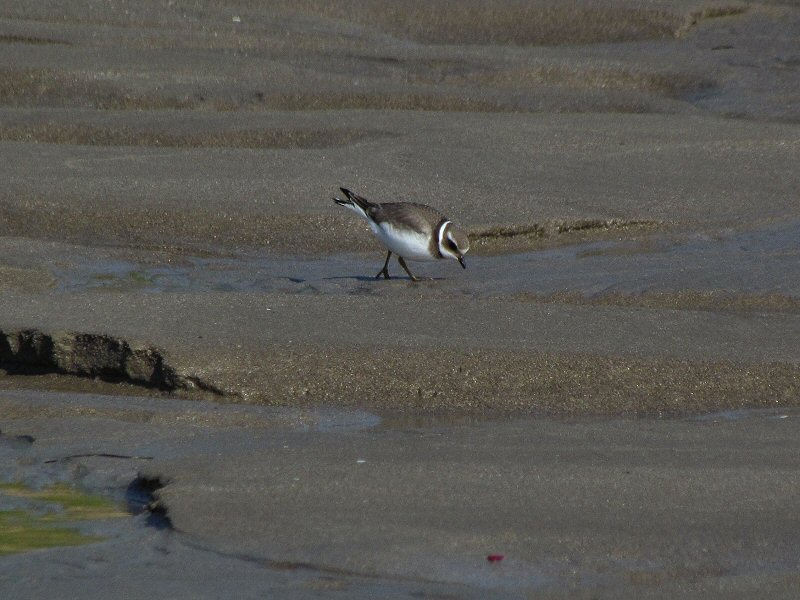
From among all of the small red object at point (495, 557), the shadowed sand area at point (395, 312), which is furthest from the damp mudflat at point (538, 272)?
the small red object at point (495, 557)

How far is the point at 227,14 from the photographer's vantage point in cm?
A: 1287

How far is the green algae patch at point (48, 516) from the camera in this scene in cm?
→ 375

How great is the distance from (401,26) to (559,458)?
9562 mm

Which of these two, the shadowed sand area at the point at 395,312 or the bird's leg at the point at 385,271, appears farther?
the bird's leg at the point at 385,271

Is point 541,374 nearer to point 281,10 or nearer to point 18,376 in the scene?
point 18,376

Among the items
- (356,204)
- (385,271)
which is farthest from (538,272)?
(356,204)

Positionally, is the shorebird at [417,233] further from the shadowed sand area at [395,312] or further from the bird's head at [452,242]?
the shadowed sand area at [395,312]

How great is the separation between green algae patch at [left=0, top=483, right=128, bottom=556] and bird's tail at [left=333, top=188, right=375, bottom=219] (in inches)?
123

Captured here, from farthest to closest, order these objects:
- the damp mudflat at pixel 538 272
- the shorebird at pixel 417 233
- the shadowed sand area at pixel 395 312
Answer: the shorebird at pixel 417 233
the damp mudflat at pixel 538 272
the shadowed sand area at pixel 395 312

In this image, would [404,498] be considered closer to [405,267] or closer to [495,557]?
[495,557]

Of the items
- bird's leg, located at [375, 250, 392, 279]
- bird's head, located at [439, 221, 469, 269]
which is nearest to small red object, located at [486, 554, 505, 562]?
bird's head, located at [439, 221, 469, 269]

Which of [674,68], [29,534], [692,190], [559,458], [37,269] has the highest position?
[674,68]

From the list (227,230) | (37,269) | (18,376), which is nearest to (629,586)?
(18,376)

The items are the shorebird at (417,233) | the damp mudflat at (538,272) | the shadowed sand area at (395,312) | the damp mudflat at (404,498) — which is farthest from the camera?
the shorebird at (417,233)
